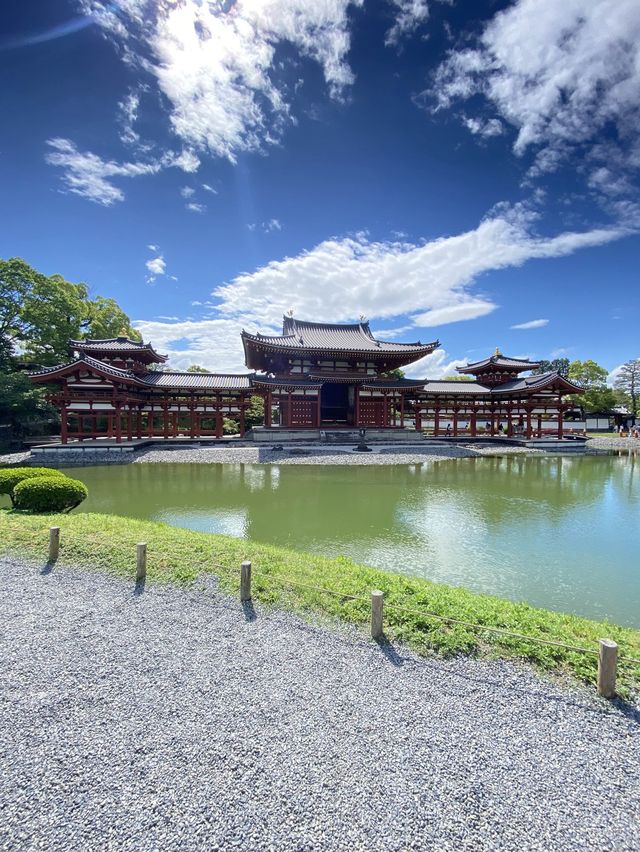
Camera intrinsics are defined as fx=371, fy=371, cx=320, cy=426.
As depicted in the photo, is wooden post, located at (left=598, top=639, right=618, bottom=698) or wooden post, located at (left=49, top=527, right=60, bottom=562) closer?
wooden post, located at (left=598, top=639, right=618, bottom=698)

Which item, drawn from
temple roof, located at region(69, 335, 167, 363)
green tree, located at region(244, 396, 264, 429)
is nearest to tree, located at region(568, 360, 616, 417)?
green tree, located at region(244, 396, 264, 429)

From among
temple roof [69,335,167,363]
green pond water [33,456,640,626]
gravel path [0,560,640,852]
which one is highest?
temple roof [69,335,167,363]

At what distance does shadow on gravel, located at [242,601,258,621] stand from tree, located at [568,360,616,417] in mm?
37336

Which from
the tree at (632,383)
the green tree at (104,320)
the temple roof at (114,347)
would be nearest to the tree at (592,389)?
the tree at (632,383)

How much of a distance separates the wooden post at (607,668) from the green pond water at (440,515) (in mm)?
2267

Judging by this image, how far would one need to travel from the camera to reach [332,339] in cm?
2541

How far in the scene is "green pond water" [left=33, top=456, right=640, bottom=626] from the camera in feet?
19.8

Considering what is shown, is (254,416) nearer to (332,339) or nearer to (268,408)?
(268,408)

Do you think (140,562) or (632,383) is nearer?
(140,562)

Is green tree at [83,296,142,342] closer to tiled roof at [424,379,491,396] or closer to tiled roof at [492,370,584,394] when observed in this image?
tiled roof at [424,379,491,396]

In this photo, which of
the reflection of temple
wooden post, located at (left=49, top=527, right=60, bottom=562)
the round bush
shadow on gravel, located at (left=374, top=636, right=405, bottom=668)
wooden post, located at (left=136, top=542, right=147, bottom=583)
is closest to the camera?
shadow on gravel, located at (left=374, top=636, right=405, bottom=668)

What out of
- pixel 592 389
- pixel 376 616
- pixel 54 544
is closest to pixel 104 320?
pixel 54 544

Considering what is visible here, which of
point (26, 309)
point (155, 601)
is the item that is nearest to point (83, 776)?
point (155, 601)

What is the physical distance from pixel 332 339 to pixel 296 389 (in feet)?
17.7
